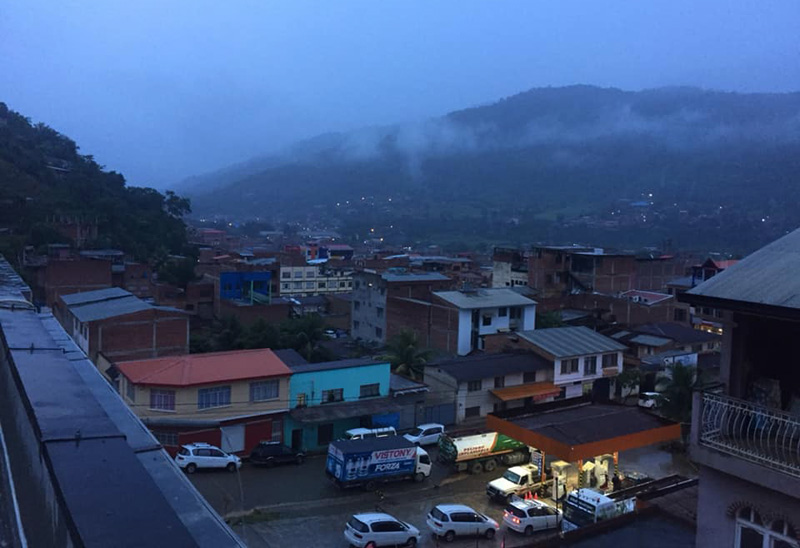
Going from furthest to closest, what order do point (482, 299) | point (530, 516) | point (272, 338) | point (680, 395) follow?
1. point (482, 299)
2. point (272, 338)
3. point (680, 395)
4. point (530, 516)

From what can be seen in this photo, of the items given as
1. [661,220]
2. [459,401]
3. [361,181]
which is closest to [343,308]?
[459,401]

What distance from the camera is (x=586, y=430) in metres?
12.8

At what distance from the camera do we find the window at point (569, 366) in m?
19.4

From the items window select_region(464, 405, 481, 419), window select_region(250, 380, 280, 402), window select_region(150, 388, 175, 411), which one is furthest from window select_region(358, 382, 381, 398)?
window select_region(150, 388, 175, 411)

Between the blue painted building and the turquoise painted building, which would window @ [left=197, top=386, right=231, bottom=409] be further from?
the blue painted building

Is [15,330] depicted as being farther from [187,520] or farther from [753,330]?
[753,330]

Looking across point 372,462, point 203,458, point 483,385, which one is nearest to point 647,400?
point 483,385

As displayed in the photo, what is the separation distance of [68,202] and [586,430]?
3880 centimetres

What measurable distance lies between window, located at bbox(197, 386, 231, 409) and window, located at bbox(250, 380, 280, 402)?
1.79 ft

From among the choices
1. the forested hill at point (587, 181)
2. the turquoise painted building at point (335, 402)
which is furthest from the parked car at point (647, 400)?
the forested hill at point (587, 181)

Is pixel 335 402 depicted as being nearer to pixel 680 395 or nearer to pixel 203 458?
pixel 203 458

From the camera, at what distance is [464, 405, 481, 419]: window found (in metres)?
18.0

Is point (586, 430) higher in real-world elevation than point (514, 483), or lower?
higher

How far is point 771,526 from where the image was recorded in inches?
129
